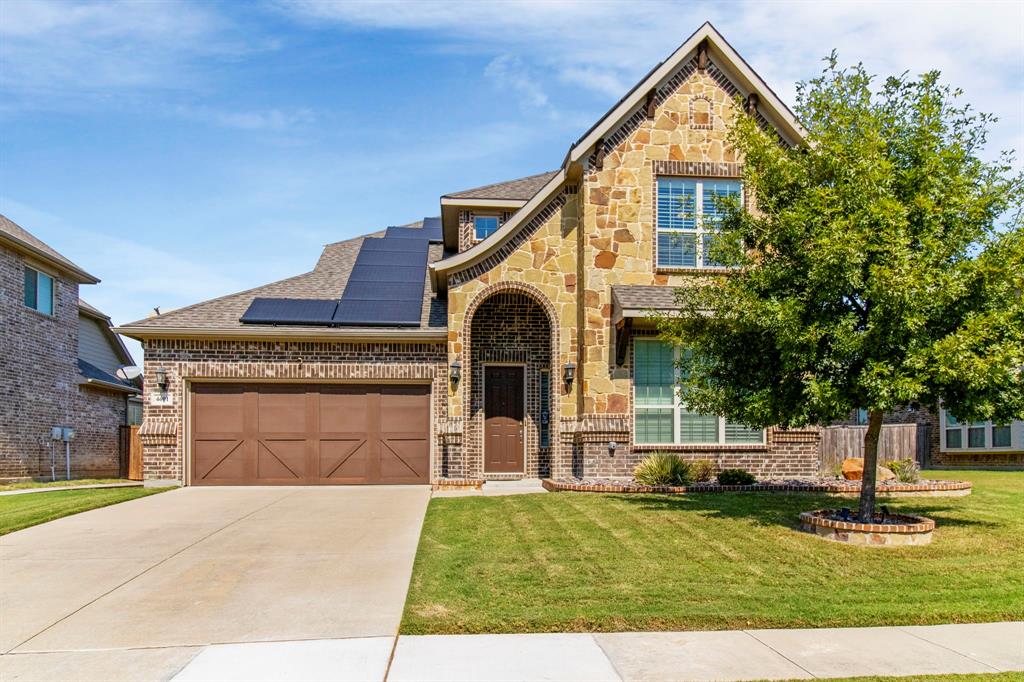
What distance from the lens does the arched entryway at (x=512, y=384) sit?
60.3ft

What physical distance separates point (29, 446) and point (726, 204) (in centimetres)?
1960

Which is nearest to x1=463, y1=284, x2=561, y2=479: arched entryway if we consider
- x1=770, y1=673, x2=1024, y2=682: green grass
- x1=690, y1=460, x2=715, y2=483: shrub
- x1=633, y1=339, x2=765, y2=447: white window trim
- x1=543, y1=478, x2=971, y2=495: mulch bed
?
x1=633, y1=339, x2=765, y2=447: white window trim

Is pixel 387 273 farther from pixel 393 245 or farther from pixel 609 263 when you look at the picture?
pixel 609 263

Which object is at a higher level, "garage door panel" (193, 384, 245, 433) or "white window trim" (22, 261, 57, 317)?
Answer: "white window trim" (22, 261, 57, 317)

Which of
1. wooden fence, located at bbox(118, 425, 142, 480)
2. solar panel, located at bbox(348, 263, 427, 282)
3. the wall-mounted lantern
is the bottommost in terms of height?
wooden fence, located at bbox(118, 425, 142, 480)

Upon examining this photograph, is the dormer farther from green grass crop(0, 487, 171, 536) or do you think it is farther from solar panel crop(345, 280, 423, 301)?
green grass crop(0, 487, 171, 536)

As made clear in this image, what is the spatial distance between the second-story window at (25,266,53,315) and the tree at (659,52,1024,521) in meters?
19.5

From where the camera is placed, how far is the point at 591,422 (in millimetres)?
16094

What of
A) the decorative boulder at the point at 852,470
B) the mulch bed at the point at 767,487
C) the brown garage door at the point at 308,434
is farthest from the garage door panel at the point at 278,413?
the decorative boulder at the point at 852,470

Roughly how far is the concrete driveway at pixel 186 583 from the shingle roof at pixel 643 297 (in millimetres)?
5656

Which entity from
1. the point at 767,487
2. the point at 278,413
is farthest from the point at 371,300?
the point at 767,487

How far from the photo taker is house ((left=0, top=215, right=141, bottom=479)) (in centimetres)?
2106

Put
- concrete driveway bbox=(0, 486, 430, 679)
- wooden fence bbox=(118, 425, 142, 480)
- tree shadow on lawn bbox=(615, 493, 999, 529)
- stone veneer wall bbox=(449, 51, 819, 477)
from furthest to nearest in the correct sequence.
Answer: wooden fence bbox=(118, 425, 142, 480)
stone veneer wall bbox=(449, 51, 819, 477)
tree shadow on lawn bbox=(615, 493, 999, 529)
concrete driveway bbox=(0, 486, 430, 679)

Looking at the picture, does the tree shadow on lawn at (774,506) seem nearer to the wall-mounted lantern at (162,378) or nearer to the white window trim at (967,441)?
the wall-mounted lantern at (162,378)
